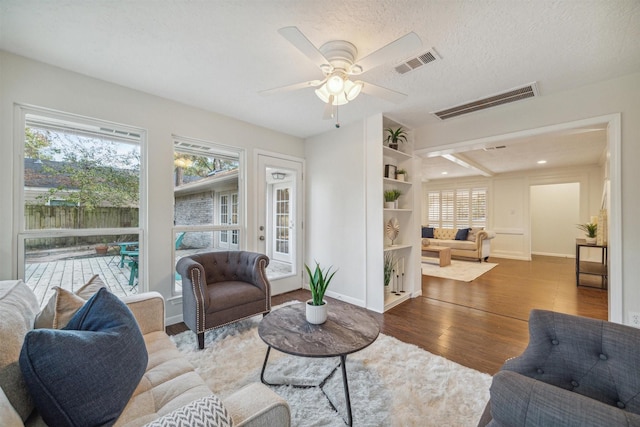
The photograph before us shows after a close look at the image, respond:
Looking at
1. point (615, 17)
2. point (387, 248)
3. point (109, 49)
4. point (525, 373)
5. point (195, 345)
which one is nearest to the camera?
point (525, 373)

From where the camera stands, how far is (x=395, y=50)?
→ 1518 millimetres

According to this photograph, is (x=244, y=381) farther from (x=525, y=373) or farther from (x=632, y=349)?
(x=632, y=349)

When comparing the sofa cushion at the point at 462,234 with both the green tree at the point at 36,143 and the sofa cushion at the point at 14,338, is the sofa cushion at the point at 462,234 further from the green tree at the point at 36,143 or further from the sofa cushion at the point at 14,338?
the green tree at the point at 36,143

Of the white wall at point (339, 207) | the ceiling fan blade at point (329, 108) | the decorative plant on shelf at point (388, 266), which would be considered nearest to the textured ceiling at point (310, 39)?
the ceiling fan blade at point (329, 108)

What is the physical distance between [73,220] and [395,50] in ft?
10.1

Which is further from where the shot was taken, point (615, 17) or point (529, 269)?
point (529, 269)

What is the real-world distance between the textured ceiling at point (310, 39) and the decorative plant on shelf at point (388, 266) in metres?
2.17

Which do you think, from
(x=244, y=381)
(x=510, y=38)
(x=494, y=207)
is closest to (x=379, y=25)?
(x=510, y=38)

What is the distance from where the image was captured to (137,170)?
2762 millimetres

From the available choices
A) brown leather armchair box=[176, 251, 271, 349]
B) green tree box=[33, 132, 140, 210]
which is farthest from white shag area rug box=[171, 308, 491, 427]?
green tree box=[33, 132, 140, 210]

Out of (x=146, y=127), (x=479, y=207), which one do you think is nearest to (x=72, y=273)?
(x=146, y=127)

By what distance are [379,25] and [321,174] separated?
244 centimetres

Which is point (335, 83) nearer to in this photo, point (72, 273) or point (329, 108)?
point (329, 108)

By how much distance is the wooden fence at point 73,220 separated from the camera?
2219mm
